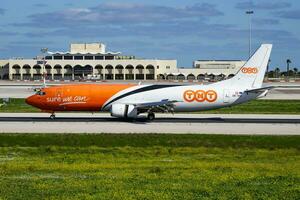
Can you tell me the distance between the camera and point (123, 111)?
Result: 1786 inches

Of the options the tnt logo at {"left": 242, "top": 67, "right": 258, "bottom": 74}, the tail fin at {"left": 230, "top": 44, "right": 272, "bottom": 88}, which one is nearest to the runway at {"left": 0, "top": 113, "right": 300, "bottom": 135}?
the tail fin at {"left": 230, "top": 44, "right": 272, "bottom": 88}

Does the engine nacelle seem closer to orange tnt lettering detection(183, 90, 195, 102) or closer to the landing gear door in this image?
orange tnt lettering detection(183, 90, 195, 102)

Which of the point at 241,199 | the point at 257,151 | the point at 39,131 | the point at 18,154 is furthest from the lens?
the point at 39,131

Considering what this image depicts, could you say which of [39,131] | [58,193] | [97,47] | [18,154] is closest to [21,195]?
[58,193]

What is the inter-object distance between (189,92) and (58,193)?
3348cm

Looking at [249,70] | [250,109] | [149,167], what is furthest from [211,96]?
[149,167]

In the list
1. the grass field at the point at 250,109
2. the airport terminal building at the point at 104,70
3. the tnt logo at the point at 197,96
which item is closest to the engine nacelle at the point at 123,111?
the tnt logo at the point at 197,96

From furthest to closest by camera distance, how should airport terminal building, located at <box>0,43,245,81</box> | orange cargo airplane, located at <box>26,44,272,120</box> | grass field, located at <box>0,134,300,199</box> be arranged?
1. airport terminal building, located at <box>0,43,245,81</box>
2. orange cargo airplane, located at <box>26,44,272,120</box>
3. grass field, located at <box>0,134,300,199</box>

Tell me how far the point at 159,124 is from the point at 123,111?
3.87 meters

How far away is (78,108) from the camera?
154ft

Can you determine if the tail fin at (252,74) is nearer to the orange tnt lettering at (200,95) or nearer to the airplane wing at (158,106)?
the orange tnt lettering at (200,95)

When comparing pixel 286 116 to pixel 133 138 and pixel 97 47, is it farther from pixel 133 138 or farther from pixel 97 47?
pixel 97 47

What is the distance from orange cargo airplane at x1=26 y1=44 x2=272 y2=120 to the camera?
153ft

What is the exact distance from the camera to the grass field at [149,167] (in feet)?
49.2
